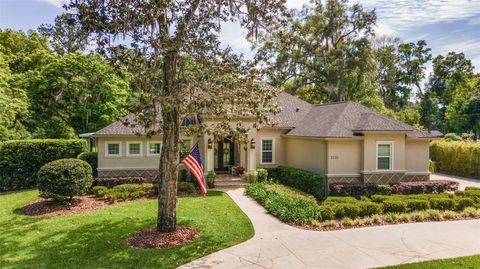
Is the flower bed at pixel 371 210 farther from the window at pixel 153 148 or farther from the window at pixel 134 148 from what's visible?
the window at pixel 134 148

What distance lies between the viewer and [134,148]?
18250 mm

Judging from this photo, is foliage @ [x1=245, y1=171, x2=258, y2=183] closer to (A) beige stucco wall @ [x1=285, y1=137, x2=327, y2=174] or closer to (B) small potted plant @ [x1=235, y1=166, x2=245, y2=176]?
(B) small potted plant @ [x1=235, y1=166, x2=245, y2=176]

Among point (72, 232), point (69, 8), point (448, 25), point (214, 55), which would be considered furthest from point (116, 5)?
point (448, 25)

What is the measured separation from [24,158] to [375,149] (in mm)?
19749

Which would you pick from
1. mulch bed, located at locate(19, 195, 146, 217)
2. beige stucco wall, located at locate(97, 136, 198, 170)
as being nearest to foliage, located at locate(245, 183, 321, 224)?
beige stucco wall, located at locate(97, 136, 198, 170)

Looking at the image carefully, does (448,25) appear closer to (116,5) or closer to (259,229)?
(259,229)

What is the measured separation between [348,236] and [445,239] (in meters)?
2.82

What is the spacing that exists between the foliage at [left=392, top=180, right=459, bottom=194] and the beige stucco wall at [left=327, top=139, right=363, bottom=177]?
203cm

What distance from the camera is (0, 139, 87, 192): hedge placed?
17812 millimetres

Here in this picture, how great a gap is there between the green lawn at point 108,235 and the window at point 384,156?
8301 millimetres

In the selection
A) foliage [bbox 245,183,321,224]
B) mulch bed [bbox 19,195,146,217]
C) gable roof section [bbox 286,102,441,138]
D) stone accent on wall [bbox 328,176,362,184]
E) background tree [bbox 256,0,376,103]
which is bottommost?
mulch bed [bbox 19,195,146,217]

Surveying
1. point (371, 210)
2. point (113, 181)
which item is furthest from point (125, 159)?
point (371, 210)

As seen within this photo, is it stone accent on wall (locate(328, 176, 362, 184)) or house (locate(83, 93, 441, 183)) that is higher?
house (locate(83, 93, 441, 183))

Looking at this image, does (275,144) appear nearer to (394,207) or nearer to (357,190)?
(357,190)
